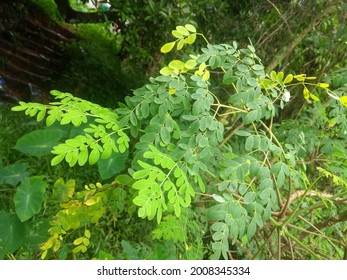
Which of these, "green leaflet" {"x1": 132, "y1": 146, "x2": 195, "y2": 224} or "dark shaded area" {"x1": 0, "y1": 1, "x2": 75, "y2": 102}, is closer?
"green leaflet" {"x1": 132, "y1": 146, "x2": 195, "y2": 224}

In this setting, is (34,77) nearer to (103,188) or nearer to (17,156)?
(17,156)

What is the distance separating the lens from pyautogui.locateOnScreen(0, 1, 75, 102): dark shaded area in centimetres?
387

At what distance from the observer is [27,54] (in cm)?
445

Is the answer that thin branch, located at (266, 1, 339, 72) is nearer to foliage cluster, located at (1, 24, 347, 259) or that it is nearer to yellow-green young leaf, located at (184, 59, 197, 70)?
foliage cluster, located at (1, 24, 347, 259)

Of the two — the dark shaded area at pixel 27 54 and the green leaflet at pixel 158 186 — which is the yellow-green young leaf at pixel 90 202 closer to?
the green leaflet at pixel 158 186

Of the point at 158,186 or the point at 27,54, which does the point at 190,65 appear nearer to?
the point at 158,186

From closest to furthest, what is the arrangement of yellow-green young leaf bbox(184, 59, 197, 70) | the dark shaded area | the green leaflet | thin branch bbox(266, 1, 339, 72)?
the green leaflet < yellow-green young leaf bbox(184, 59, 197, 70) < thin branch bbox(266, 1, 339, 72) < the dark shaded area

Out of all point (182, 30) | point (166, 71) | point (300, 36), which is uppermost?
point (182, 30)

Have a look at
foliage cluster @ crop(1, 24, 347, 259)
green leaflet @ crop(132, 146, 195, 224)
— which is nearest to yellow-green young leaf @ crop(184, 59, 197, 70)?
foliage cluster @ crop(1, 24, 347, 259)

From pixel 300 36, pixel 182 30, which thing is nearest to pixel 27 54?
pixel 300 36

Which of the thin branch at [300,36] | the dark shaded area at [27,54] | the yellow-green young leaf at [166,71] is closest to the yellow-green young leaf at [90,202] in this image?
the yellow-green young leaf at [166,71]

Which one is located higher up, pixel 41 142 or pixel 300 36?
pixel 300 36

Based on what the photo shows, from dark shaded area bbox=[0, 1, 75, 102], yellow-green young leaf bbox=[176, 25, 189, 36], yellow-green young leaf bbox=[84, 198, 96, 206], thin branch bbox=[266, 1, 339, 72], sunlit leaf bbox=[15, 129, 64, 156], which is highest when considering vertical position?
yellow-green young leaf bbox=[176, 25, 189, 36]

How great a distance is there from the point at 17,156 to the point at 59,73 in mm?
1834
